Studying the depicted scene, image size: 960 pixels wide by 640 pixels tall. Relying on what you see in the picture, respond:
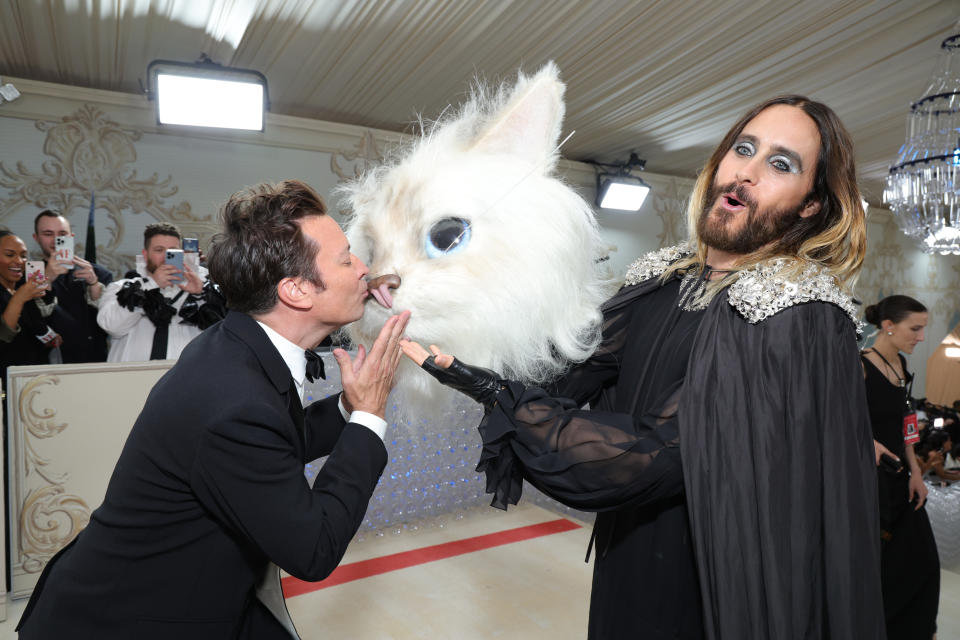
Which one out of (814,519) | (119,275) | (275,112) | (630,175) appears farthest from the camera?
(630,175)

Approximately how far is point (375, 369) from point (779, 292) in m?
0.65

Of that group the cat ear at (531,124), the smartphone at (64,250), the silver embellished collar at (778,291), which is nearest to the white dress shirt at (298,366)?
the cat ear at (531,124)

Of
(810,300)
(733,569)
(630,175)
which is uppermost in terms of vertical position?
(630,175)

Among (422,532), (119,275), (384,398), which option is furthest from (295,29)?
(384,398)

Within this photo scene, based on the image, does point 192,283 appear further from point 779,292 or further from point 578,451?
point 779,292

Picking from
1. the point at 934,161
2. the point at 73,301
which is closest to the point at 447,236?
the point at 73,301

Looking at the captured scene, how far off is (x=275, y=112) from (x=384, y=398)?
4575 millimetres

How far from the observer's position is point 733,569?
2.91 feet

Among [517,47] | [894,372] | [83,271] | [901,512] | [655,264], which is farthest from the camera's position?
[517,47]

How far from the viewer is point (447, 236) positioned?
1.04 meters

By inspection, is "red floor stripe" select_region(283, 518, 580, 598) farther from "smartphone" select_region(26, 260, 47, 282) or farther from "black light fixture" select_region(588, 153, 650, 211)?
"black light fixture" select_region(588, 153, 650, 211)

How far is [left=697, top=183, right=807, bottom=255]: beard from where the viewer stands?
100 cm

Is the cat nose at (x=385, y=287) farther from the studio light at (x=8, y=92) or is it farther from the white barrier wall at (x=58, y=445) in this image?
the studio light at (x=8, y=92)

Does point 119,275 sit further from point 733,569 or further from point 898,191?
point 898,191
